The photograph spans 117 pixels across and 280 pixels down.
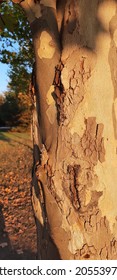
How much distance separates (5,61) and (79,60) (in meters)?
8.85

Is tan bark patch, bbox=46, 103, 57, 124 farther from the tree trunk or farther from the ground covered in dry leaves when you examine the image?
the ground covered in dry leaves

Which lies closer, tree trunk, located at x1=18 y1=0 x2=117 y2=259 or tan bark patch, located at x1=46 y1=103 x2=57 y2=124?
tree trunk, located at x1=18 y1=0 x2=117 y2=259

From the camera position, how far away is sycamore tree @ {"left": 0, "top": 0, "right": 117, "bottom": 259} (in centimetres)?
181

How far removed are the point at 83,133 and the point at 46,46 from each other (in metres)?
0.58

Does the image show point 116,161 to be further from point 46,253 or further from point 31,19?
point 31,19

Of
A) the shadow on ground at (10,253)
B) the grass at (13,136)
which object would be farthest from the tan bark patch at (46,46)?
the grass at (13,136)

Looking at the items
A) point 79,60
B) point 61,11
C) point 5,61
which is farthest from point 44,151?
point 5,61

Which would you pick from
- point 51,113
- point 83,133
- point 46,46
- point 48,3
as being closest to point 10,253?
point 51,113

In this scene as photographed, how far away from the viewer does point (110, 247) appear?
1888mm

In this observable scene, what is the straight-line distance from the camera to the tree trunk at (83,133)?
181 centimetres

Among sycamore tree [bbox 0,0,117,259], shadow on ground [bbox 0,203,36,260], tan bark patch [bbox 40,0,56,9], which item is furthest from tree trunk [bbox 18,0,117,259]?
shadow on ground [bbox 0,203,36,260]

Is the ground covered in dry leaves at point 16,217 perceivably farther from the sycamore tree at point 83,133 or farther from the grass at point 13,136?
the grass at point 13,136

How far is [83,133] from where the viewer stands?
71.6 inches

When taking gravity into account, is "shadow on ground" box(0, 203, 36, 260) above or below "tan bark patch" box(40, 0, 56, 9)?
below
